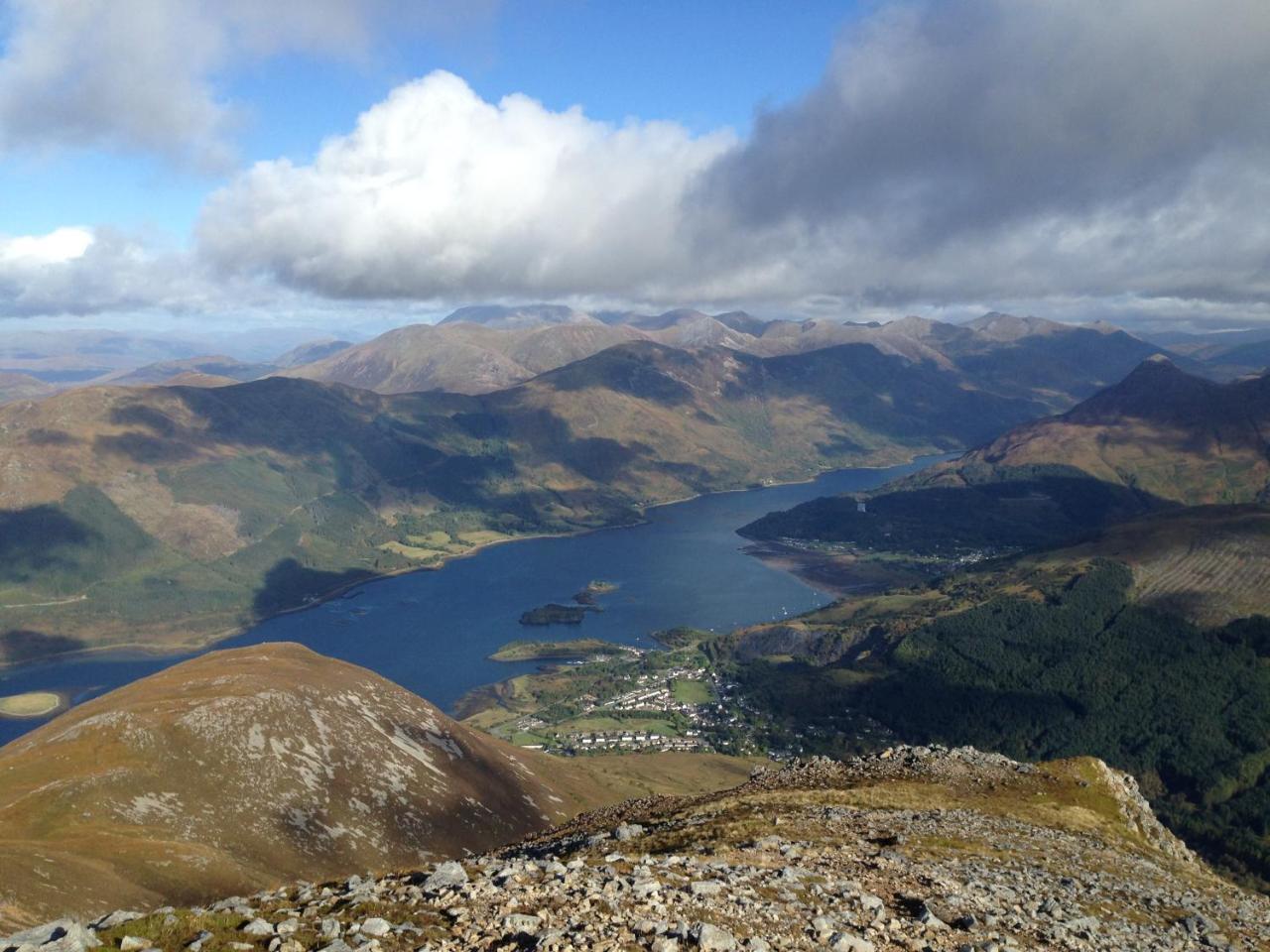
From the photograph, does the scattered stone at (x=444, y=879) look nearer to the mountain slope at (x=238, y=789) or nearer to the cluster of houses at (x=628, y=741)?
the mountain slope at (x=238, y=789)

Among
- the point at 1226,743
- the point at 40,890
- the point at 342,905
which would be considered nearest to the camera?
the point at 342,905

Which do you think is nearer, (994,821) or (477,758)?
(994,821)

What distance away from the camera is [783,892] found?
28578 mm

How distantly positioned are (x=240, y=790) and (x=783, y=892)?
217 feet

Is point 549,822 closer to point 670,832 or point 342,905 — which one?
point 670,832

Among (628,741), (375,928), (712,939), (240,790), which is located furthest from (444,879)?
(628,741)

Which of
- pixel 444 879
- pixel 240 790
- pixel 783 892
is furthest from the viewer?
pixel 240 790

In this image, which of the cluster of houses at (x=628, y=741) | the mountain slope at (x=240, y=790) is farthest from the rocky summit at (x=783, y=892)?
the cluster of houses at (x=628, y=741)

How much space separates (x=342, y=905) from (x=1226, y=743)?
679 ft

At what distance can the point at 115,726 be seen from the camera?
82.8 metres

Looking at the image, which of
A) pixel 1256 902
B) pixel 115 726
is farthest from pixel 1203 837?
pixel 115 726

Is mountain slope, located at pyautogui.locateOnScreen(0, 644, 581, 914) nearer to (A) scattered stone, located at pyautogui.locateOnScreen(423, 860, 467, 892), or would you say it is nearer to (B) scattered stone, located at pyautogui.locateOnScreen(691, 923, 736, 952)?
(A) scattered stone, located at pyautogui.locateOnScreen(423, 860, 467, 892)

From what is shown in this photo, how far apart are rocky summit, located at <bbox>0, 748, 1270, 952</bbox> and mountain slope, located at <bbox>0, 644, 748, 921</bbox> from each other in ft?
89.8

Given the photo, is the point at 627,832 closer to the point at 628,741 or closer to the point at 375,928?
the point at 375,928
